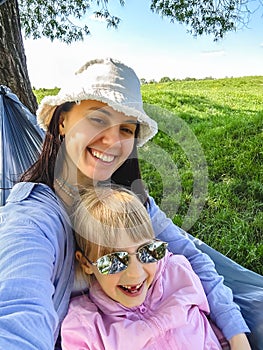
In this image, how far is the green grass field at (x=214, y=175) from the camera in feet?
6.60

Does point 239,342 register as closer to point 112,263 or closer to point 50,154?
point 112,263

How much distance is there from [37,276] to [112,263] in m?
0.28

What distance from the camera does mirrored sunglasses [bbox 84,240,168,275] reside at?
112 centimetres

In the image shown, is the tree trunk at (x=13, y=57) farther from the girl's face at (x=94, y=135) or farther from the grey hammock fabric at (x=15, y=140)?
the girl's face at (x=94, y=135)

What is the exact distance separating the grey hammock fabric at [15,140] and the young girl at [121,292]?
62 cm

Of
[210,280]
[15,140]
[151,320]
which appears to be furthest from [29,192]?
[15,140]

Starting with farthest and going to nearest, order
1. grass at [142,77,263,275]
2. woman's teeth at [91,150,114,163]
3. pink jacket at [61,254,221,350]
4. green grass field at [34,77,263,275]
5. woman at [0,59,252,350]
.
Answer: grass at [142,77,263,275] < green grass field at [34,77,263,275] < woman's teeth at [91,150,114,163] < pink jacket at [61,254,221,350] < woman at [0,59,252,350]

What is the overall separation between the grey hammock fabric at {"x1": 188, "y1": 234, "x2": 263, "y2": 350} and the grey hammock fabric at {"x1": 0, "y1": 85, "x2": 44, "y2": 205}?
31.0 inches

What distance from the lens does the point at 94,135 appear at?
3.88 ft

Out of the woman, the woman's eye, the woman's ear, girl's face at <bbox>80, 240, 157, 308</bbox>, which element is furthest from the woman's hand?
the woman's eye

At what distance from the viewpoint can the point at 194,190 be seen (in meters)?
2.88

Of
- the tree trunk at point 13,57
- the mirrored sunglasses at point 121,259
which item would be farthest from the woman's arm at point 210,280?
the tree trunk at point 13,57

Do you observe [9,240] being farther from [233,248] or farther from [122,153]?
[233,248]

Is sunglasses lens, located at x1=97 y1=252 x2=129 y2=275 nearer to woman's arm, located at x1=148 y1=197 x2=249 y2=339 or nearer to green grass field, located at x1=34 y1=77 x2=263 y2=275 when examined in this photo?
woman's arm, located at x1=148 y1=197 x2=249 y2=339
